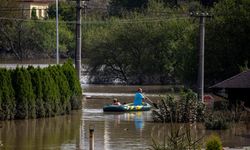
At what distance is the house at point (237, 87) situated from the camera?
45781 mm

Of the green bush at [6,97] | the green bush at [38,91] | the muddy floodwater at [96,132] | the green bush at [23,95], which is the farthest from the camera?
the green bush at [38,91]

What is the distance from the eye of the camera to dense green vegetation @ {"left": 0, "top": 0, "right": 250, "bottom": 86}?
208 feet

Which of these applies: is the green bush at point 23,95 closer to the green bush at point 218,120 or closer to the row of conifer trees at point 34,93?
the row of conifer trees at point 34,93

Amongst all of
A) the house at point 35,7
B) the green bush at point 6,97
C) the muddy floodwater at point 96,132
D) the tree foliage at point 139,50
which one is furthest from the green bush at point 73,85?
the house at point 35,7

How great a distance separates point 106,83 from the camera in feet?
260

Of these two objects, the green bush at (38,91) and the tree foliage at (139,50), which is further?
the tree foliage at (139,50)

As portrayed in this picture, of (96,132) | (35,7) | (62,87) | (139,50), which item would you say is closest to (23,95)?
(62,87)

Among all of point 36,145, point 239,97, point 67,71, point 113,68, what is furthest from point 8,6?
point 36,145

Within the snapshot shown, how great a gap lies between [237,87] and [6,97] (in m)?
10.6

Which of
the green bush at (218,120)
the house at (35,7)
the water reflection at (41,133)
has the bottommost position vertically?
the water reflection at (41,133)

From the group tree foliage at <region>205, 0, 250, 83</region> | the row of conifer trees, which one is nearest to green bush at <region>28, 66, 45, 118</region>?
the row of conifer trees

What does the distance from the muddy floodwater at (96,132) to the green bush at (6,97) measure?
0.50 meters

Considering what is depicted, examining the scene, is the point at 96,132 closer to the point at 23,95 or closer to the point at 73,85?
the point at 23,95

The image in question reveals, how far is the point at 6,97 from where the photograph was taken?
43969 millimetres
